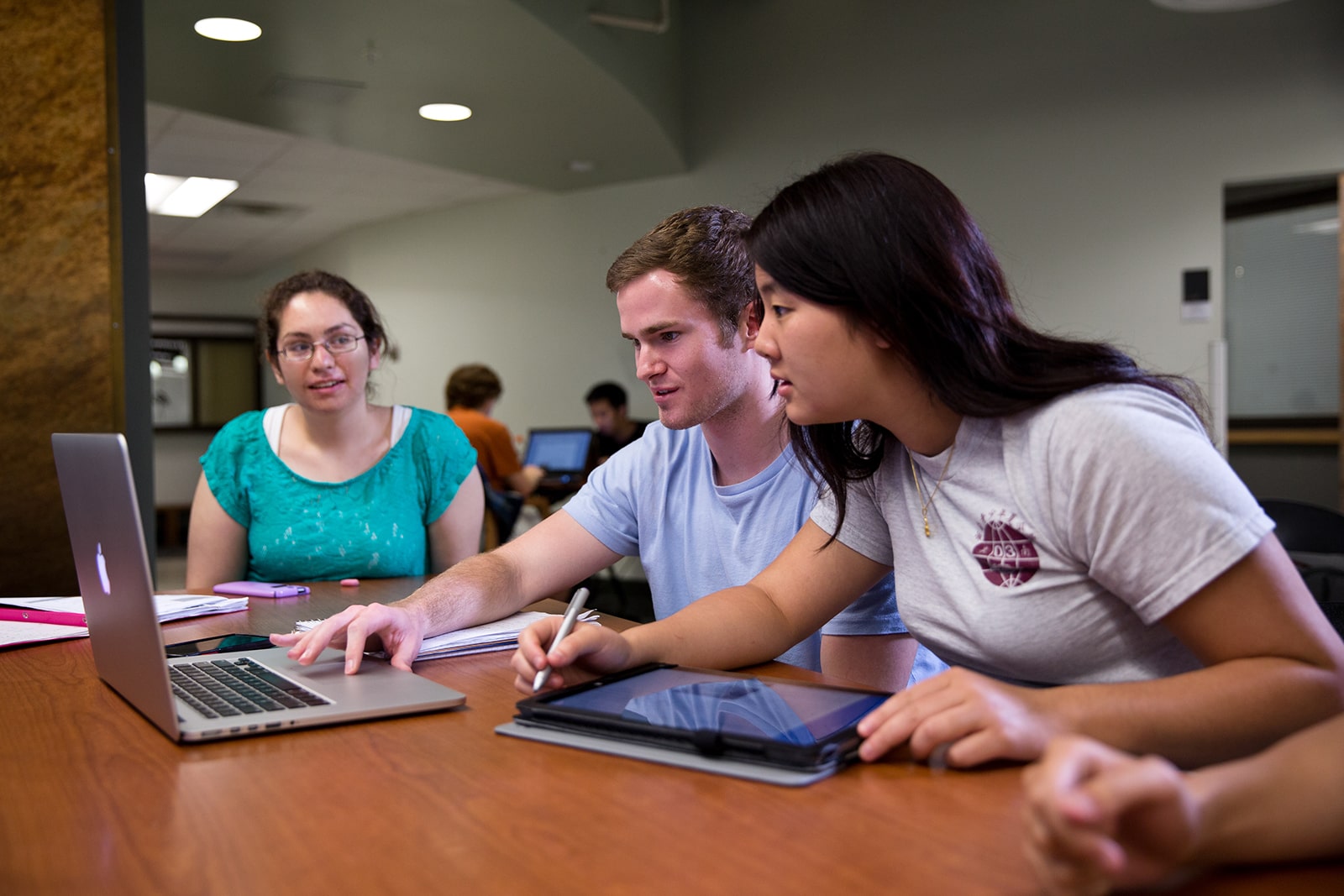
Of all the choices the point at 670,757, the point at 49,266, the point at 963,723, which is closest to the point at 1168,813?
the point at 963,723

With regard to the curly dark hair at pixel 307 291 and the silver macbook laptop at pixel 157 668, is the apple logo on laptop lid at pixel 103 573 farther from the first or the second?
the curly dark hair at pixel 307 291

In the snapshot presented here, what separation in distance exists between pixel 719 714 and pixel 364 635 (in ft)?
1.67

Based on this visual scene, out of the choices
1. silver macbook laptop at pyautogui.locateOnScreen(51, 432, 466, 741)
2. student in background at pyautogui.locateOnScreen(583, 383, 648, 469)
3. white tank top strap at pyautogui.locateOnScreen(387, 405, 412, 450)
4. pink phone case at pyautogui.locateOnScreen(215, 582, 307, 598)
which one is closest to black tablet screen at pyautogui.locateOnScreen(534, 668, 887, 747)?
silver macbook laptop at pyautogui.locateOnScreen(51, 432, 466, 741)

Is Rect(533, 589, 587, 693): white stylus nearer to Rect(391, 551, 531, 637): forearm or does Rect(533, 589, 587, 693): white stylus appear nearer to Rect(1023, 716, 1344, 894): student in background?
Rect(391, 551, 531, 637): forearm

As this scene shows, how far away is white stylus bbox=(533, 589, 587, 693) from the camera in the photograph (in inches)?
Result: 42.6

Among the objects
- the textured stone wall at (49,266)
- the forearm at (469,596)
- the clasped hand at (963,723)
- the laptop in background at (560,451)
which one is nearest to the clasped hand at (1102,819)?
the clasped hand at (963,723)

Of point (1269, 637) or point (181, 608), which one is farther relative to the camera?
point (181, 608)

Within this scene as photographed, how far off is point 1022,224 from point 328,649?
4600 millimetres

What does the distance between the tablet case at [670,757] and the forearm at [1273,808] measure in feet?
0.92

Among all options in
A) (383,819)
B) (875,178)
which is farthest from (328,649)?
(875,178)

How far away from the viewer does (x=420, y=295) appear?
865cm

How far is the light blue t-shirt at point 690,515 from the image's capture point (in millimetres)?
1670

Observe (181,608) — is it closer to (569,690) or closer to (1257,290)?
(569,690)

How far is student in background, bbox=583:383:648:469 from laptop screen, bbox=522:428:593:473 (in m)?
0.07
